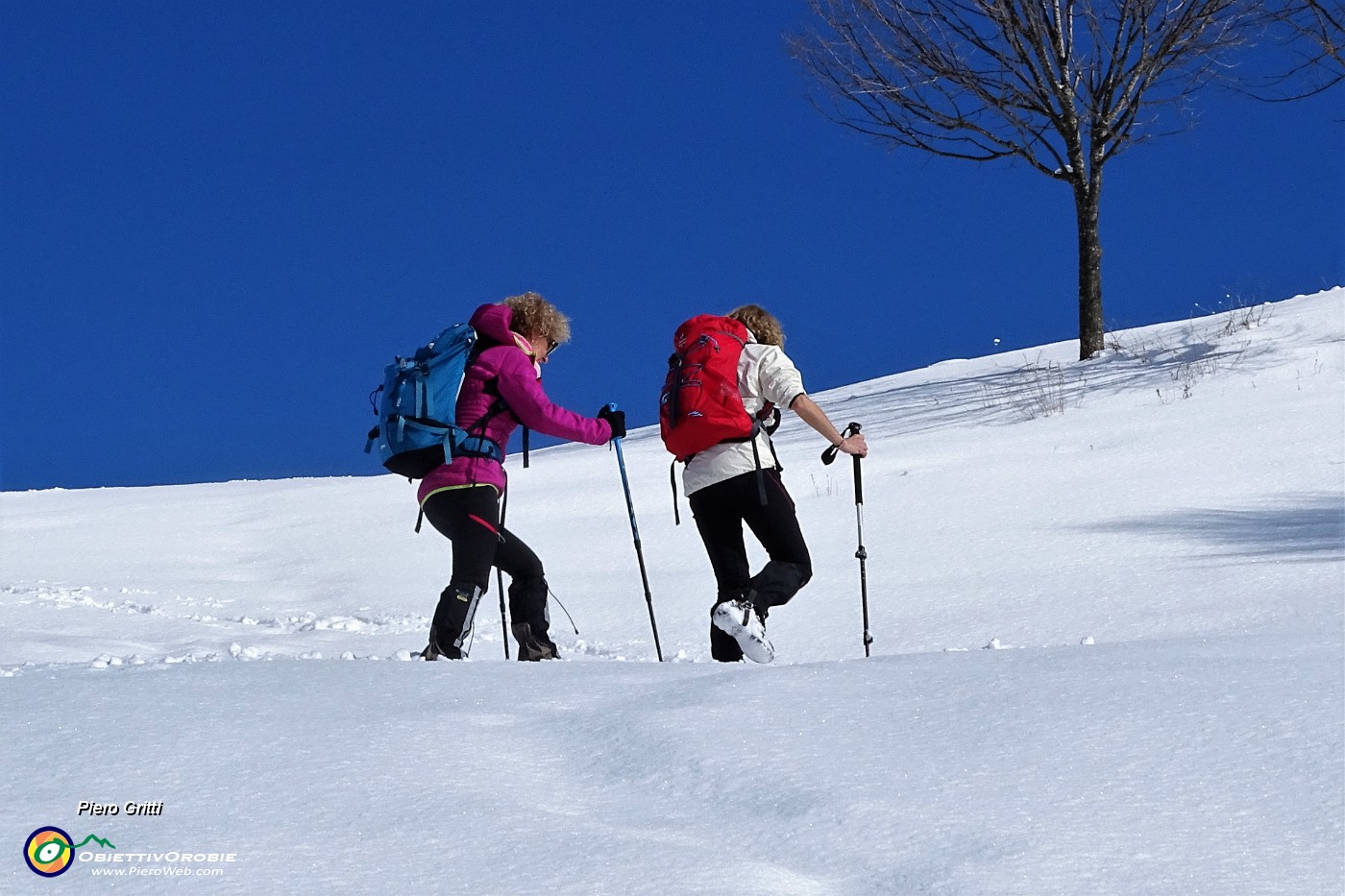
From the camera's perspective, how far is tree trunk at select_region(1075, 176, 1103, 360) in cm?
1439

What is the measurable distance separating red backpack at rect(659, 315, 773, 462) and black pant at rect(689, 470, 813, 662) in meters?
0.21

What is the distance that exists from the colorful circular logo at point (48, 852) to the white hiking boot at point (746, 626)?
2805 mm

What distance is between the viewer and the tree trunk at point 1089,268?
14391 mm

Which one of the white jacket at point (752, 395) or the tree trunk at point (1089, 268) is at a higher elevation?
the tree trunk at point (1089, 268)

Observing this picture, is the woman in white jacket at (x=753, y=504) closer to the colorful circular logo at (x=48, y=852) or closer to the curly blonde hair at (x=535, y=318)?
the curly blonde hair at (x=535, y=318)

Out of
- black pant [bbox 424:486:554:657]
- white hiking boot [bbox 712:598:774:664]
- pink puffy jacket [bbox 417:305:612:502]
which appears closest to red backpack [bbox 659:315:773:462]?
pink puffy jacket [bbox 417:305:612:502]

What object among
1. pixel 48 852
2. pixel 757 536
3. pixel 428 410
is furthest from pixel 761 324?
pixel 48 852

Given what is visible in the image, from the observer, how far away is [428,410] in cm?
471

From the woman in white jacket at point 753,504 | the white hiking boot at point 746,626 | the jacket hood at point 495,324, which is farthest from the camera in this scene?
the jacket hood at point 495,324

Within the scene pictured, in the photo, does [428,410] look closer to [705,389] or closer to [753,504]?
[705,389]

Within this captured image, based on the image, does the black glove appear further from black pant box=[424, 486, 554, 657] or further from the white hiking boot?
the white hiking boot

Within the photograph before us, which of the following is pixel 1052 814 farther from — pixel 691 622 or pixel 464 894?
pixel 691 622

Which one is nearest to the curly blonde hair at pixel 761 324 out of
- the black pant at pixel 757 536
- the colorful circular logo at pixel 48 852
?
the black pant at pixel 757 536

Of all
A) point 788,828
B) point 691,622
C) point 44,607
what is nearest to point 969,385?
point 691,622
